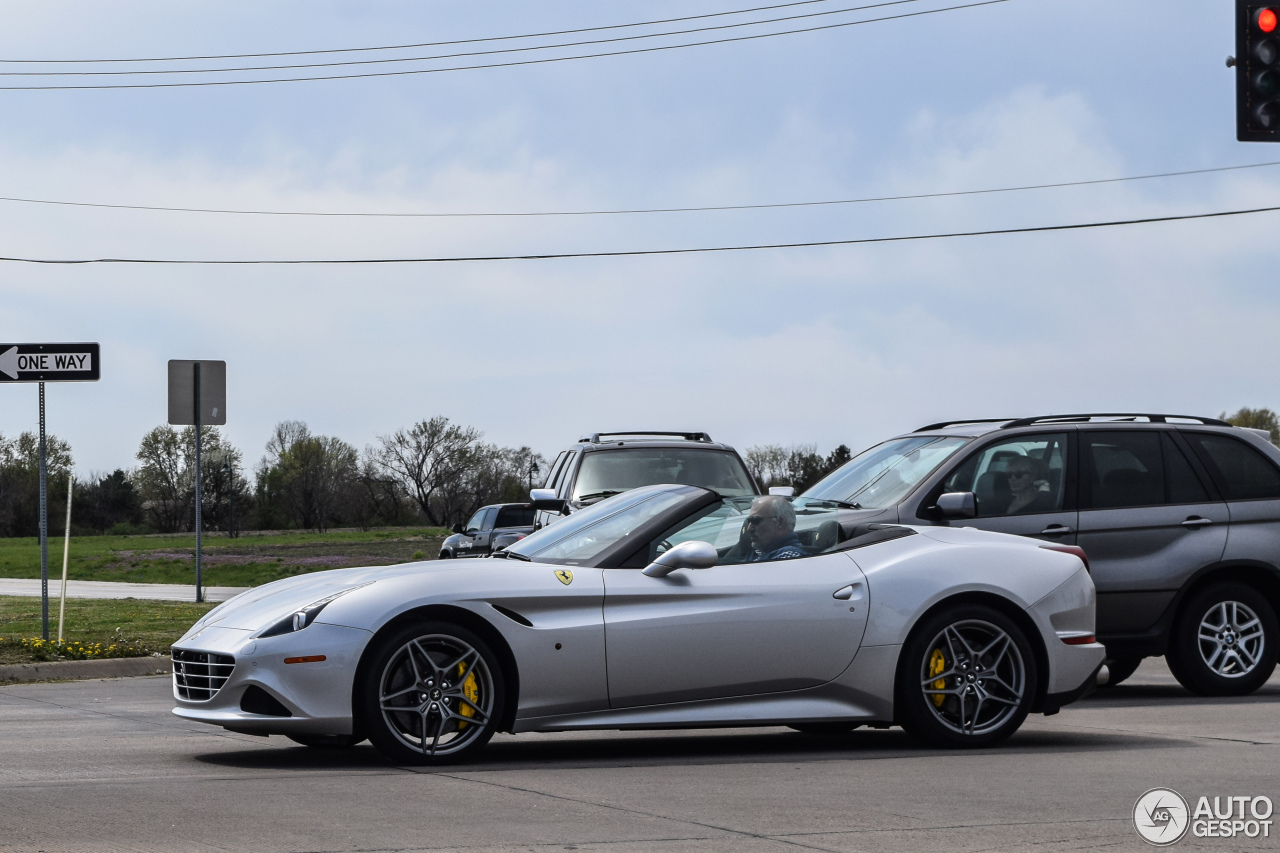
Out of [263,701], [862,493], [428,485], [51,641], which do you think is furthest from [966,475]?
[428,485]

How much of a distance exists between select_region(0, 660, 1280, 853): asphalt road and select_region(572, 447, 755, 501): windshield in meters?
5.83

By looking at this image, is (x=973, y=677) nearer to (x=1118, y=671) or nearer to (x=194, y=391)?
(x=1118, y=671)

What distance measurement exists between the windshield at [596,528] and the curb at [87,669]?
6.25 m

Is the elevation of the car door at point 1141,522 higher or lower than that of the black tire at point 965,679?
higher

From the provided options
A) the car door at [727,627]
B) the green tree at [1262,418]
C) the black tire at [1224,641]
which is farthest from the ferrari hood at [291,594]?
the green tree at [1262,418]

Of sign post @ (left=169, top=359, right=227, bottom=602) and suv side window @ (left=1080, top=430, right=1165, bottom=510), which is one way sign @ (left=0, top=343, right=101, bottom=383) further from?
suv side window @ (left=1080, top=430, right=1165, bottom=510)

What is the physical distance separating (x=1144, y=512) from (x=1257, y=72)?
16.1 ft

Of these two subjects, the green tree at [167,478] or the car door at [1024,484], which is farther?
the green tree at [167,478]

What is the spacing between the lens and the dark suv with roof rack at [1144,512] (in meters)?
10.6

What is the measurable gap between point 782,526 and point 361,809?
2819mm

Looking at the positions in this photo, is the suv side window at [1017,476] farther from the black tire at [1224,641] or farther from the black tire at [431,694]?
the black tire at [431,694]

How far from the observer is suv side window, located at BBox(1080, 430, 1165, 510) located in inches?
423

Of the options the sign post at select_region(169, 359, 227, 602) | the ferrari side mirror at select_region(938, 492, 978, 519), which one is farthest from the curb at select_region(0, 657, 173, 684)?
the ferrari side mirror at select_region(938, 492, 978, 519)

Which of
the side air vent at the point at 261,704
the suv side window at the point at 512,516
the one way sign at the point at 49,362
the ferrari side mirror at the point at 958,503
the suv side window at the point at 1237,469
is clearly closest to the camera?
the side air vent at the point at 261,704
